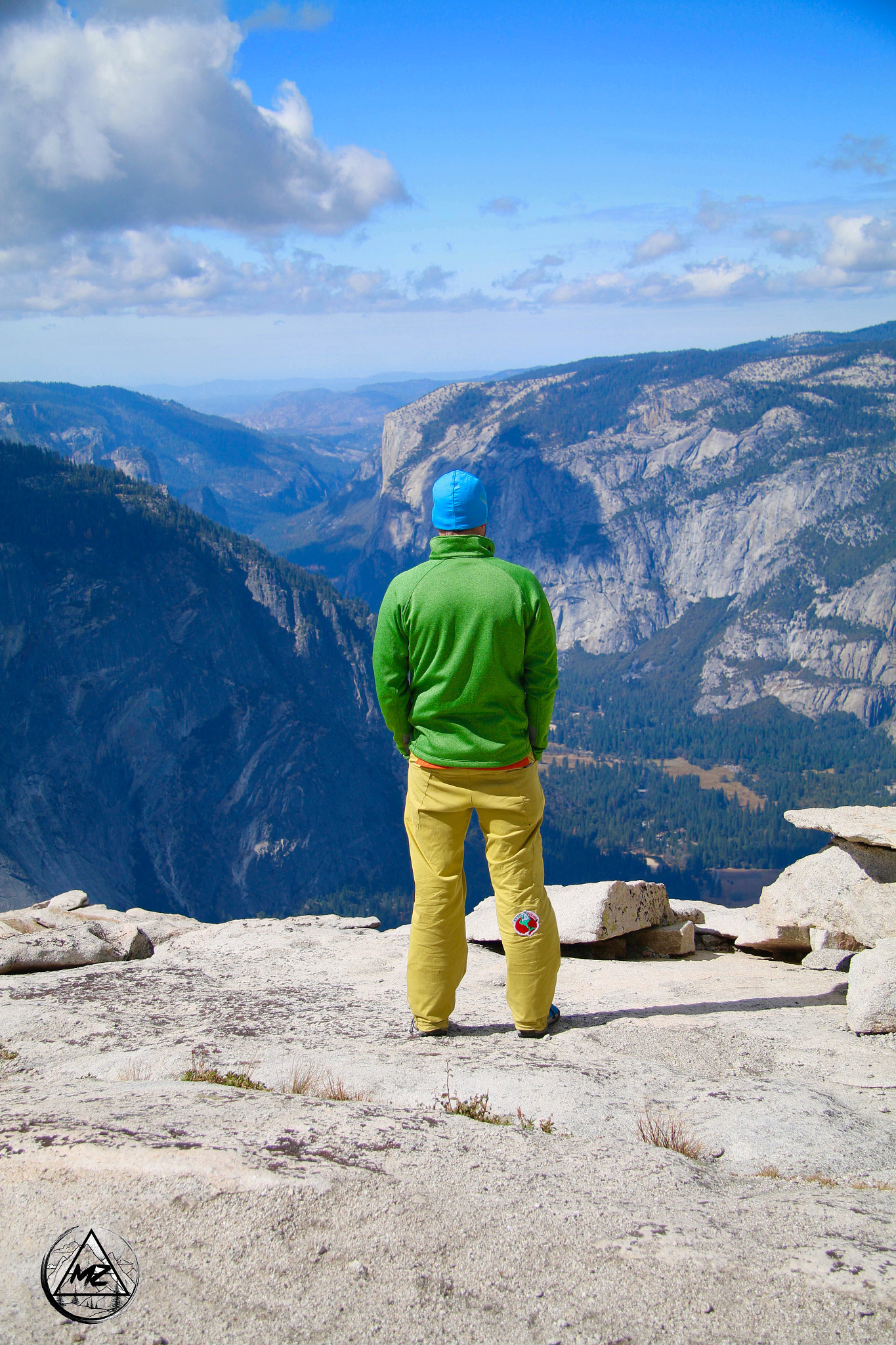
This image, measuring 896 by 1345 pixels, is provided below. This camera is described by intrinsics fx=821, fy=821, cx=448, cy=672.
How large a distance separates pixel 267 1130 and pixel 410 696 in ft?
9.60

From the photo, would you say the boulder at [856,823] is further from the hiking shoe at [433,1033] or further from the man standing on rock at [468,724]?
the hiking shoe at [433,1033]

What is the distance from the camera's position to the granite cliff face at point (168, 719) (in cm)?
12381

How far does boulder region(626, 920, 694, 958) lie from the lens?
929 cm

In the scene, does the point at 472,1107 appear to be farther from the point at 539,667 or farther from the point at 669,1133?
the point at 539,667

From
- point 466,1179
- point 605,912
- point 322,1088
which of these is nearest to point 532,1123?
point 466,1179

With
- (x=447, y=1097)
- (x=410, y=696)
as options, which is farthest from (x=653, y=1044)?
(x=410, y=696)

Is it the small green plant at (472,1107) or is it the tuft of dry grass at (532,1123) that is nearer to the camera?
the tuft of dry grass at (532,1123)

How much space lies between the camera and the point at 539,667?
5.80 m

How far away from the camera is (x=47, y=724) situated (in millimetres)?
125812

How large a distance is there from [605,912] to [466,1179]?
5557 millimetres

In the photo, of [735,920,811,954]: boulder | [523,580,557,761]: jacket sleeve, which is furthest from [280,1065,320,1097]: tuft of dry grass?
[735,920,811,954]: boulder

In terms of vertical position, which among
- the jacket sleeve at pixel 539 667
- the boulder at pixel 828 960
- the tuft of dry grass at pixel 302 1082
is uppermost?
the jacket sleeve at pixel 539 667

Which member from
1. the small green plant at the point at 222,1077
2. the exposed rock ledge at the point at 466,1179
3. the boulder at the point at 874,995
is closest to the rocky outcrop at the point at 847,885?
the boulder at the point at 874,995

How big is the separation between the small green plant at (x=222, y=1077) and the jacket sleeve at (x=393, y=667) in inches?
90.2
